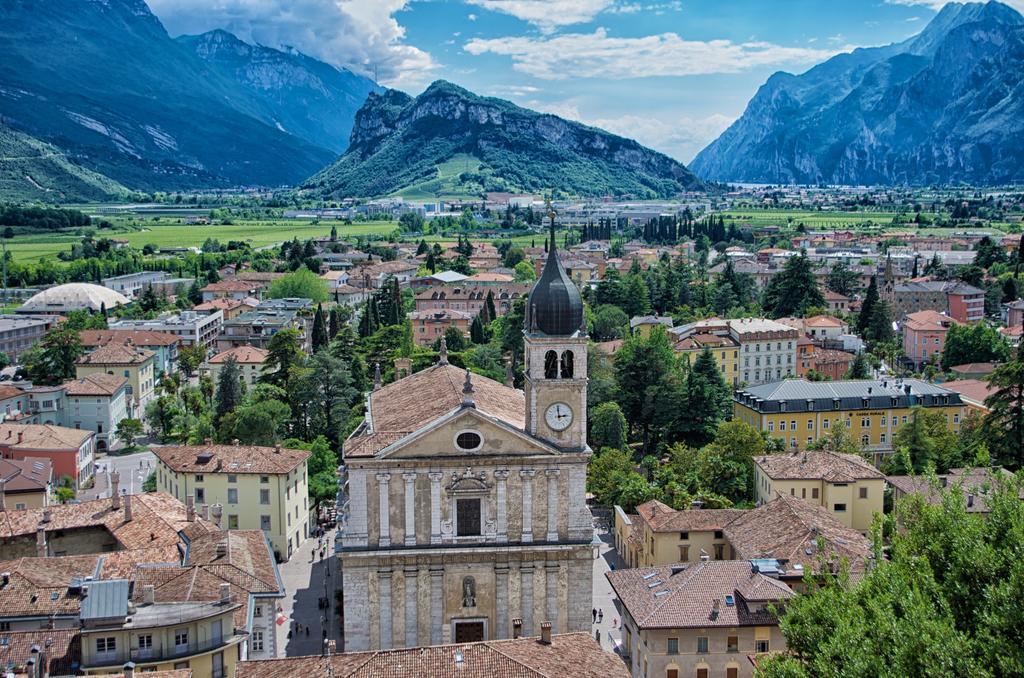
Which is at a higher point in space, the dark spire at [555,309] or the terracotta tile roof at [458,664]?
the dark spire at [555,309]

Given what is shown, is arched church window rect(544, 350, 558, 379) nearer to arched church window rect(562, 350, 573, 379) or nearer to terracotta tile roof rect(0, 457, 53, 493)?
arched church window rect(562, 350, 573, 379)

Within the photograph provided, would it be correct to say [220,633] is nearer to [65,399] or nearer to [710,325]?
[65,399]

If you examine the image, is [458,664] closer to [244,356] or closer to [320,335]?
[320,335]

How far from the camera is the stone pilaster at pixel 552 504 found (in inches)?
1702

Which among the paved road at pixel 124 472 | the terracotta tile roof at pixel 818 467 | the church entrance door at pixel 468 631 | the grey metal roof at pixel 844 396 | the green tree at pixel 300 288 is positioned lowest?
the paved road at pixel 124 472

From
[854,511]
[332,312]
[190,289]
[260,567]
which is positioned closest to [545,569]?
[260,567]

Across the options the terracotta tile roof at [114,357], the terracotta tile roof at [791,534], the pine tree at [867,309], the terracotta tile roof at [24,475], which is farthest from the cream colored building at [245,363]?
the pine tree at [867,309]

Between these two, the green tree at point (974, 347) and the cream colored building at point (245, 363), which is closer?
the cream colored building at point (245, 363)

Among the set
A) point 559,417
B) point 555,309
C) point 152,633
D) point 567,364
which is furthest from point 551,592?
point 152,633

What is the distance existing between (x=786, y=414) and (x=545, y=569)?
41.9 metres

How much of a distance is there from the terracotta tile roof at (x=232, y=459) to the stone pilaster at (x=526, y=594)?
74.9 feet

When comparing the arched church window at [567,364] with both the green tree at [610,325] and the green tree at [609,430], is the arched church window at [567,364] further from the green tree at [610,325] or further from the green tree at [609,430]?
the green tree at [610,325]

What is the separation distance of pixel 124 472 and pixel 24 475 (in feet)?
55.9

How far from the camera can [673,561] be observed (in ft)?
177
